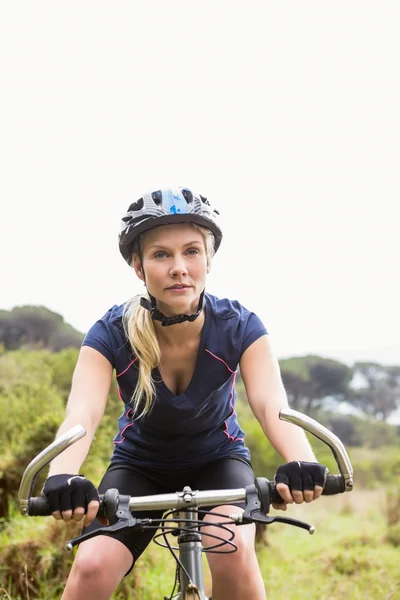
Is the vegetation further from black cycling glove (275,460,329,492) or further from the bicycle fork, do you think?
black cycling glove (275,460,329,492)

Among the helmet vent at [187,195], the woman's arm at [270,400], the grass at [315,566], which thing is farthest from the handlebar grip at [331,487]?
the grass at [315,566]

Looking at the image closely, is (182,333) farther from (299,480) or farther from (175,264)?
(299,480)

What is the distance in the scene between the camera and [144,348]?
368 centimetres

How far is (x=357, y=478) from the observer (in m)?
28.2

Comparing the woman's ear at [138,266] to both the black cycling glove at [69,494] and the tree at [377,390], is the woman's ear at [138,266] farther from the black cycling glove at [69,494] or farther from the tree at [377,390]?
the tree at [377,390]

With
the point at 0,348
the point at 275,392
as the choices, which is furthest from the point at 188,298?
the point at 0,348

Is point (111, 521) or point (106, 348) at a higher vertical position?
point (106, 348)

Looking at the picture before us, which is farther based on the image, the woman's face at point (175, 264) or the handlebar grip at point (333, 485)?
the woman's face at point (175, 264)

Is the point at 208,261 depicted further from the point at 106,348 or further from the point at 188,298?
the point at 106,348

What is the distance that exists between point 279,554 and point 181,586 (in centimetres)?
831

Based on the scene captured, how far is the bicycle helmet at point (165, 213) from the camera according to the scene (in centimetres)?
362

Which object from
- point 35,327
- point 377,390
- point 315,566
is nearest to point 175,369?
point 315,566

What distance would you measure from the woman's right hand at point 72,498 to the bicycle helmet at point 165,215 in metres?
1.22

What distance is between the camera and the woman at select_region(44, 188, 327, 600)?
3.49 m
